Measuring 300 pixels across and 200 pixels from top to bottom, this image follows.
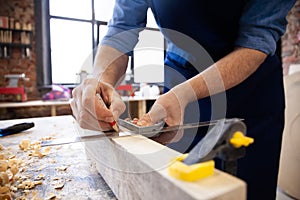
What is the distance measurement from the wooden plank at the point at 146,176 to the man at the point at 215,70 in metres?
0.10

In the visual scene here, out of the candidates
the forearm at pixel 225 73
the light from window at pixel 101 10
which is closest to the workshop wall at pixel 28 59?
the light from window at pixel 101 10

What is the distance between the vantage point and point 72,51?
2668 millimetres

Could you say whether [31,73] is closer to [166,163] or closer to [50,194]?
[50,194]

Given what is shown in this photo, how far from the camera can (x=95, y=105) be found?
1.68 feet

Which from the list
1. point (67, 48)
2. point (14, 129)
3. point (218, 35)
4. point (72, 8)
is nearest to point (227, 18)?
point (218, 35)

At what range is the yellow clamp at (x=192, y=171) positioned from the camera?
24 centimetres

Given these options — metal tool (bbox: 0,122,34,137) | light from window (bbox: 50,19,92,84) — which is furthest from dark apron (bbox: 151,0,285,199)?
light from window (bbox: 50,19,92,84)

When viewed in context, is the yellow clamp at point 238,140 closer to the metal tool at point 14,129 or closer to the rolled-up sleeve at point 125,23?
the rolled-up sleeve at point 125,23

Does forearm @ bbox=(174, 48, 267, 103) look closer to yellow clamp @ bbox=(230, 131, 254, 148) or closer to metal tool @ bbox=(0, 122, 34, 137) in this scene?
yellow clamp @ bbox=(230, 131, 254, 148)

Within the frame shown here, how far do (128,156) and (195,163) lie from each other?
140 mm

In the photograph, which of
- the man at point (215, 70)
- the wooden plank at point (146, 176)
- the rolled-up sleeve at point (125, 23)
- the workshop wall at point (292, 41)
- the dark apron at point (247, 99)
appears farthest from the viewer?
the workshop wall at point (292, 41)

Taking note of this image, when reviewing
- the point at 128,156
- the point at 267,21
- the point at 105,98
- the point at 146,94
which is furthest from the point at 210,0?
the point at 146,94

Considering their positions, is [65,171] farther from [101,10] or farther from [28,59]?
[101,10]

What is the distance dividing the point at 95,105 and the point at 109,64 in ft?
0.84
